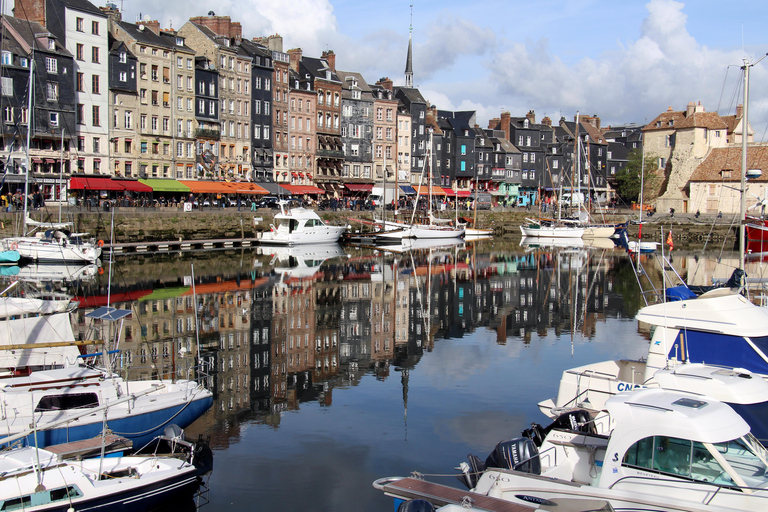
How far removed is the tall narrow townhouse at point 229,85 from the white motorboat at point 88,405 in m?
58.9

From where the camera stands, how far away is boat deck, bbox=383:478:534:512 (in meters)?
9.91

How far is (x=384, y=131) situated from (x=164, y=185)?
35.2m

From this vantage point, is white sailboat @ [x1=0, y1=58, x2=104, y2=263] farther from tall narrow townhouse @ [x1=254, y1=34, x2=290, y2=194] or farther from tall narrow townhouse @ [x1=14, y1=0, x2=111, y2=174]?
tall narrow townhouse @ [x1=254, y1=34, x2=290, y2=194]

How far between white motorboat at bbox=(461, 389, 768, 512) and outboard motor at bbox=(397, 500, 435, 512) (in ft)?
4.03

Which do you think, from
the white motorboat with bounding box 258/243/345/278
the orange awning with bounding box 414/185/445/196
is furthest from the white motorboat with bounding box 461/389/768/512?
the orange awning with bounding box 414/185/445/196

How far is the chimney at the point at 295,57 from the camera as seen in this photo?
8500 cm

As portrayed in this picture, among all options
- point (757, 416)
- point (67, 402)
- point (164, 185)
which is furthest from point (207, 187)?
point (757, 416)

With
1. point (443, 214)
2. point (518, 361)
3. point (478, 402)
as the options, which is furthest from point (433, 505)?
point (443, 214)

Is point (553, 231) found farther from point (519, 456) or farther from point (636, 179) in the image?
point (519, 456)

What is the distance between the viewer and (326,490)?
13.0 m

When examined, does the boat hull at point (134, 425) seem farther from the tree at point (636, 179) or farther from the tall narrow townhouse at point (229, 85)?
the tree at point (636, 179)

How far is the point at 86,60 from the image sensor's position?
61750 millimetres

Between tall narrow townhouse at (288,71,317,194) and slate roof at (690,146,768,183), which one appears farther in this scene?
tall narrow townhouse at (288,71,317,194)

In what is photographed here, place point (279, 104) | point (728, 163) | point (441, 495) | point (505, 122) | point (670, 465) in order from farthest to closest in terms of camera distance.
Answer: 1. point (505, 122)
2. point (279, 104)
3. point (728, 163)
4. point (441, 495)
5. point (670, 465)
